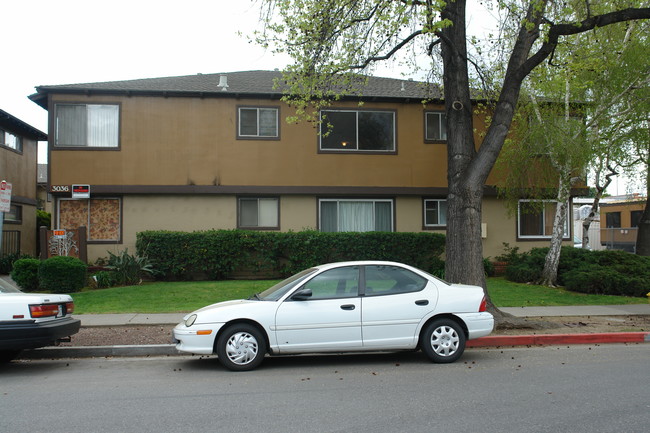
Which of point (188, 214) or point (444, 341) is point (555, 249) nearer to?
point (444, 341)

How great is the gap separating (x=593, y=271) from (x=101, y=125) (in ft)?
49.5

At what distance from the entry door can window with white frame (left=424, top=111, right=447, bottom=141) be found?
12.1 m

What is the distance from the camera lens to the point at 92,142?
17.5 meters

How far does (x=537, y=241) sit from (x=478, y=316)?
A: 12.6 m

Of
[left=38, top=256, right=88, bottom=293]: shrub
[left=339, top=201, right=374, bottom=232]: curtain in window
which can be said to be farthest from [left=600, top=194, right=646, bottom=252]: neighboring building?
[left=38, top=256, right=88, bottom=293]: shrub

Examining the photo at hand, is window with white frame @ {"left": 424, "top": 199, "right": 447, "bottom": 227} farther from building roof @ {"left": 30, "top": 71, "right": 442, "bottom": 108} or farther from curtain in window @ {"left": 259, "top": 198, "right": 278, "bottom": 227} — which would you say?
curtain in window @ {"left": 259, "top": 198, "right": 278, "bottom": 227}

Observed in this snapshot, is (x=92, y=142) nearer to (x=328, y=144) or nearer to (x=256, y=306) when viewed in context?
(x=328, y=144)

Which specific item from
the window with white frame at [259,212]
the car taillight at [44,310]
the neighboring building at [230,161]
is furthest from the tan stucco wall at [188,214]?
the car taillight at [44,310]

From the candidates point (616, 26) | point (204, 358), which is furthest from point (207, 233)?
point (616, 26)

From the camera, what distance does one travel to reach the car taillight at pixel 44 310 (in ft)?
24.2

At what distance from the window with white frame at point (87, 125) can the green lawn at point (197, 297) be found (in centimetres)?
507

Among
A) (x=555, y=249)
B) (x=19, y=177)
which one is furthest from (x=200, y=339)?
(x=19, y=177)

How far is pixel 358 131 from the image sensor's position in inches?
722

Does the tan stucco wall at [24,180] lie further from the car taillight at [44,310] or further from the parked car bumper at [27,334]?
the parked car bumper at [27,334]
